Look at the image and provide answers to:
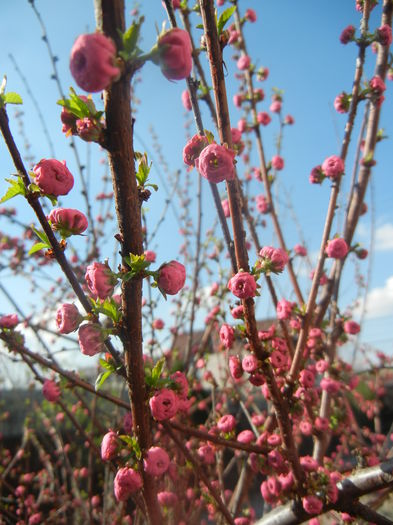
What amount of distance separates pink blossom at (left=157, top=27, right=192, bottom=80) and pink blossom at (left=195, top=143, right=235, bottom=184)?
0.36 metres

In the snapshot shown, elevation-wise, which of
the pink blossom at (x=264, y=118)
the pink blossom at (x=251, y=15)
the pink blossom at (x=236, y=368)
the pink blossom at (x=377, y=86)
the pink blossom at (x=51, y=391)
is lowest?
the pink blossom at (x=51, y=391)

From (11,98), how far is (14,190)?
267 mm

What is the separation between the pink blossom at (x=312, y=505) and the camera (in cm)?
162

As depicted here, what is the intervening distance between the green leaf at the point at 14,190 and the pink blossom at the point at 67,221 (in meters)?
0.12

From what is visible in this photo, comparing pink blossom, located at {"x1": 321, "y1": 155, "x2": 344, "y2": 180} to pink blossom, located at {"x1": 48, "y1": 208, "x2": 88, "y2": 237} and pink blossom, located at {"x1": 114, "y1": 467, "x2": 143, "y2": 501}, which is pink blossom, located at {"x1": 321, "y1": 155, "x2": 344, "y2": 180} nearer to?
pink blossom, located at {"x1": 48, "y1": 208, "x2": 88, "y2": 237}

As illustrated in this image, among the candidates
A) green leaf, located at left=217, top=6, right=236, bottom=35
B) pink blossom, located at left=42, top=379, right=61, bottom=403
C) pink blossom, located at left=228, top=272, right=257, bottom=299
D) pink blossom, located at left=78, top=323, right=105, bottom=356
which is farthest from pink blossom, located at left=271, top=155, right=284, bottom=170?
pink blossom, located at left=78, top=323, right=105, bottom=356

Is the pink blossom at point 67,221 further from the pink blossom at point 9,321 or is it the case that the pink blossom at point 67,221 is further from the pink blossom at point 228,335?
the pink blossom at point 9,321

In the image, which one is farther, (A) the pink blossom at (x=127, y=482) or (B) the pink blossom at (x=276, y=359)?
(B) the pink blossom at (x=276, y=359)

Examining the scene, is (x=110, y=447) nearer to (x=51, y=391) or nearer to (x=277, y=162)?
(x=51, y=391)

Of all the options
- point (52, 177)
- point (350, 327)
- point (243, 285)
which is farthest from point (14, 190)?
point (350, 327)

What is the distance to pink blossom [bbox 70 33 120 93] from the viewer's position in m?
0.76

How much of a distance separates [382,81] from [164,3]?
→ 1557 millimetres

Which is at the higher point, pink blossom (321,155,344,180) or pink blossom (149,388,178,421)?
pink blossom (321,155,344,180)

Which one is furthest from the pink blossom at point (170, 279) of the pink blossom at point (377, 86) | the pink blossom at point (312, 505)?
the pink blossom at point (377, 86)
